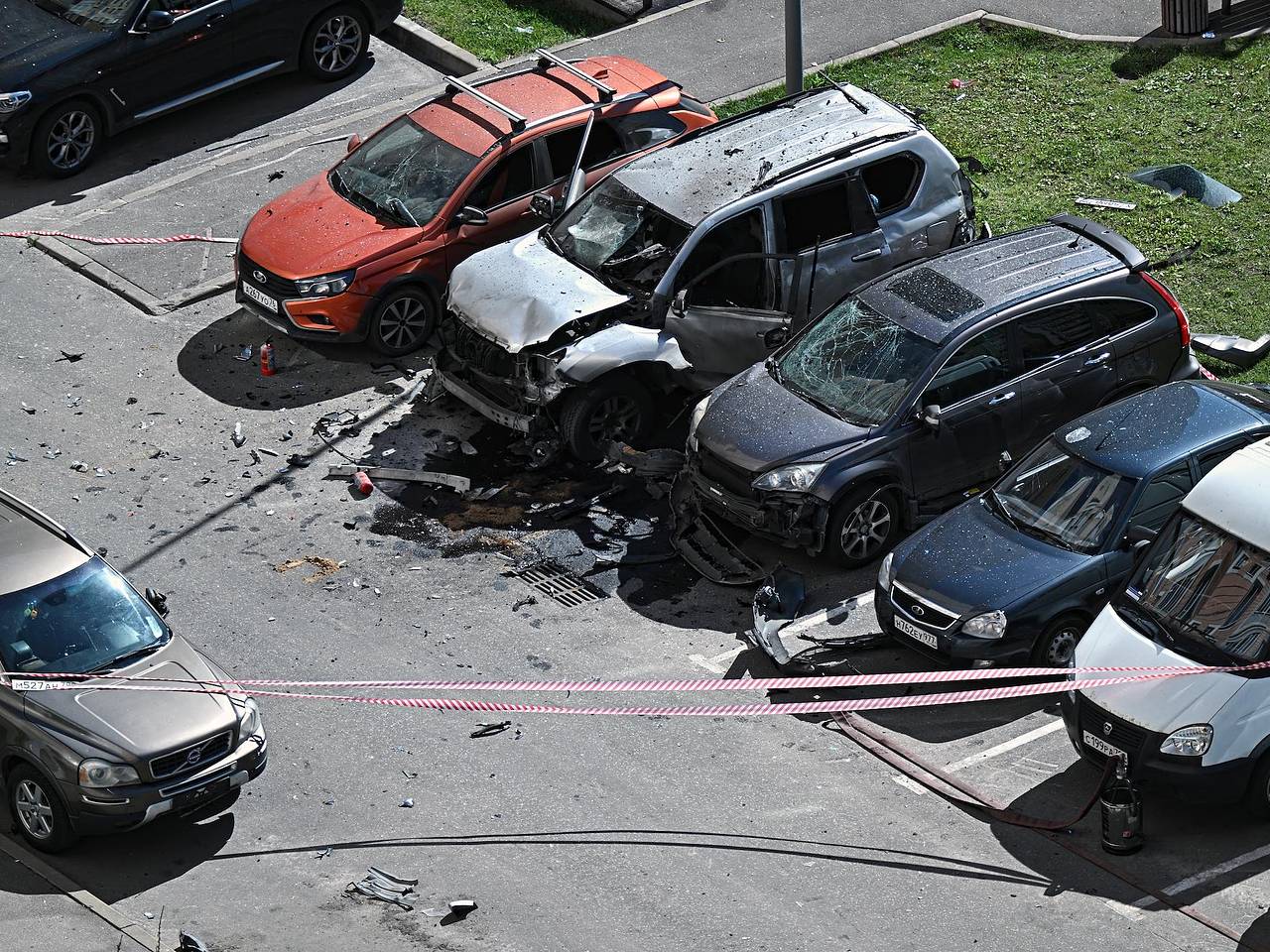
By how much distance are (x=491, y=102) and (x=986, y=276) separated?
5.22 metres

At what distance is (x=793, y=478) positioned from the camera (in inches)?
487

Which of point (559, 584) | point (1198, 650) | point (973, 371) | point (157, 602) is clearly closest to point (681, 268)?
point (973, 371)

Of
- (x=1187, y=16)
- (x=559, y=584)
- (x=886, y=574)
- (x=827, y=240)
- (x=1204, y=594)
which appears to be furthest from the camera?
(x=1187, y=16)

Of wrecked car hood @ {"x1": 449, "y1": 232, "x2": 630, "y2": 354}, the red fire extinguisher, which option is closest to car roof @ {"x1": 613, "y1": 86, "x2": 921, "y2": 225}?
wrecked car hood @ {"x1": 449, "y1": 232, "x2": 630, "y2": 354}

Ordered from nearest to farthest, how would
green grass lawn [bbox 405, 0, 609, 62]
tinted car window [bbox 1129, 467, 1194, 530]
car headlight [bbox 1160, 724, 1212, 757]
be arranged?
1. car headlight [bbox 1160, 724, 1212, 757]
2. tinted car window [bbox 1129, 467, 1194, 530]
3. green grass lawn [bbox 405, 0, 609, 62]

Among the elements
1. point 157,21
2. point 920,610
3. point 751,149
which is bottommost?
point 920,610

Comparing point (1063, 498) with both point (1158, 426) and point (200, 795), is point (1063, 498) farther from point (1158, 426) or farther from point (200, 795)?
point (200, 795)

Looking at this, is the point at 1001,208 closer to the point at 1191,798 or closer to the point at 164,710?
the point at 1191,798

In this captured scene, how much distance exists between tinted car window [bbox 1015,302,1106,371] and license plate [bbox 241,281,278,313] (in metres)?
6.49

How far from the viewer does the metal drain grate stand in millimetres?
12711

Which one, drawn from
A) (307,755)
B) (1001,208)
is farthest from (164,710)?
(1001,208)

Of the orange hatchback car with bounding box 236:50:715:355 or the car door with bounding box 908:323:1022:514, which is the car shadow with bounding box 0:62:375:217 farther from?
the car door with bounding box 908:323:1022:514

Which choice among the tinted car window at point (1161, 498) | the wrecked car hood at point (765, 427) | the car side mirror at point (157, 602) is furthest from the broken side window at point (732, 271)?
the car side mirror at point (157, 602)

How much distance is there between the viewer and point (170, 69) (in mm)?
18703
